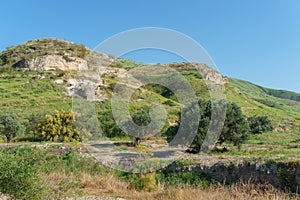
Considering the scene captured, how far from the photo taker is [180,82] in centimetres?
3428

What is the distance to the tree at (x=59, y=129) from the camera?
23234mm

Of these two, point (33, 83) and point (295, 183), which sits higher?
point (33, 83)

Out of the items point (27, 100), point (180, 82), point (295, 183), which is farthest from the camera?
point (27, 100)

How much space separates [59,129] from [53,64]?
46319 millimetres

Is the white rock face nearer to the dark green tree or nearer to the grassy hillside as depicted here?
the grassy hillside

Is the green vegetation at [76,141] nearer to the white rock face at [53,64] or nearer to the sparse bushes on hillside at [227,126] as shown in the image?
the sparse bushes on hillside at [227,126]

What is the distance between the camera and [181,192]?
7414 mm

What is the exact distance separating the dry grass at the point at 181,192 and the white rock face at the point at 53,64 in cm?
5904

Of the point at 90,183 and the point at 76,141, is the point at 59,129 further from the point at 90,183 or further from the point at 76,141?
the point at 90,183

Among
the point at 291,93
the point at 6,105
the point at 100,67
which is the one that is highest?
the point at 291,93

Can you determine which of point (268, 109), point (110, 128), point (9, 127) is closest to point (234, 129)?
point (110, 128)

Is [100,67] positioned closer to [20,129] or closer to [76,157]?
[20,129]

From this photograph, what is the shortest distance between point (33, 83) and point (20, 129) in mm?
29493

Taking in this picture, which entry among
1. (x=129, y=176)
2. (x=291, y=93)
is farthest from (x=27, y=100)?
(x=291, y=93)
